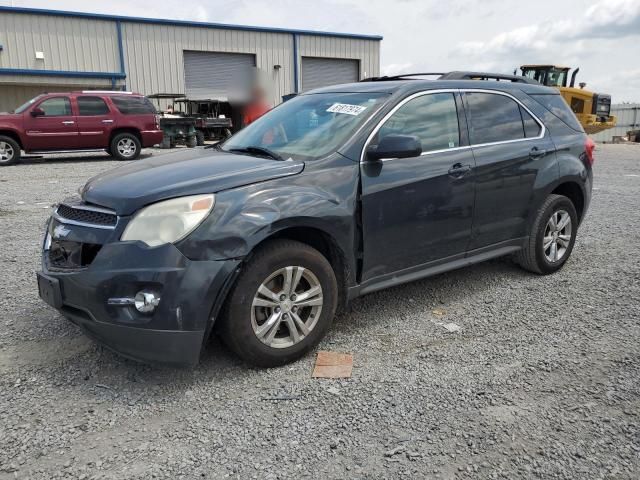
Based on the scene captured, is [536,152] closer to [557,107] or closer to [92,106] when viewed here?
[557,107]

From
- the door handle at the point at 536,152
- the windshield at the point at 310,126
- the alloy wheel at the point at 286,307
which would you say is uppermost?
the windshield at the point at 310,126

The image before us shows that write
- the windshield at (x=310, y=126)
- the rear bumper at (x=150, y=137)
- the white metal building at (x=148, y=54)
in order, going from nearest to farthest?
the windshield at (x=310, y=126)
the rear bumper at (x=150, y=137)
the white metal building at (x=148, y=54)

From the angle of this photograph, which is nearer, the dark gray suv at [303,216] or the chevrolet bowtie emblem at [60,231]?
the dark gray suv at [303,216]

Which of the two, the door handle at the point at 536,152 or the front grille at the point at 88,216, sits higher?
the door handle at the point at 536,152

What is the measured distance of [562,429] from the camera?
2.64 meters

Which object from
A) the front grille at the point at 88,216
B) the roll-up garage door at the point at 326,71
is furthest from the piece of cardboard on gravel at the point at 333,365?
the roll-up garage door at the point at 326,71

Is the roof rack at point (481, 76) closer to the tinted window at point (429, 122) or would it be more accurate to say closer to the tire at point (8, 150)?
the tinted window at point (429, 122)

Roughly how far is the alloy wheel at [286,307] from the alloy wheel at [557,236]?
256 centimetres

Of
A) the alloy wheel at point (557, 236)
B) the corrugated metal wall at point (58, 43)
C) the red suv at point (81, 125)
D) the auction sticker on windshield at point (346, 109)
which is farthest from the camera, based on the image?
the corrugated metal wall at point (58, 43)

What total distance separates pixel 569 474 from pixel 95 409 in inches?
90.9

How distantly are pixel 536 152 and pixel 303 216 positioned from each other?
2.49 meters

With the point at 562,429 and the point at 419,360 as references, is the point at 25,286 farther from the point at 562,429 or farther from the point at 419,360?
the point at 562,429

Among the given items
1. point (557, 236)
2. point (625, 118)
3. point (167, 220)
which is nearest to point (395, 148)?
point (167, 220)

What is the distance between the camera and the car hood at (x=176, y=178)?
117 inches
